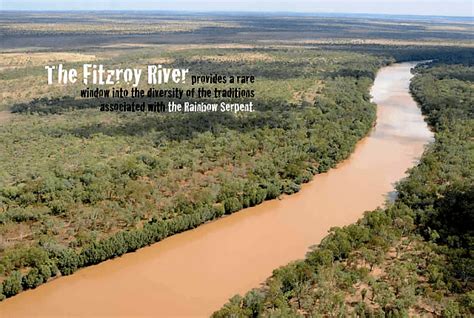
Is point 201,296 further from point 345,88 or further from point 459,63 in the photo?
point 459,63

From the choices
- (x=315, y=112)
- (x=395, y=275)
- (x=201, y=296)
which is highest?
(x=315, y=112)

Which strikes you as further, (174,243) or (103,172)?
(103,172)

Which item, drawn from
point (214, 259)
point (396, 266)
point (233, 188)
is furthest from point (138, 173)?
Answer: point (396, 266)

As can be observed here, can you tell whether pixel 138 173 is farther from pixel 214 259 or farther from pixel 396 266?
Result: pixel 396 266

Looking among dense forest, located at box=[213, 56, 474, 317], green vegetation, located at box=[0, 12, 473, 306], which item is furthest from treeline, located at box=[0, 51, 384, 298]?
dense forest, located at box=[213, 56, 474, 317]

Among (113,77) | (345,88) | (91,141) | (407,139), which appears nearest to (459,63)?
(345,88)
